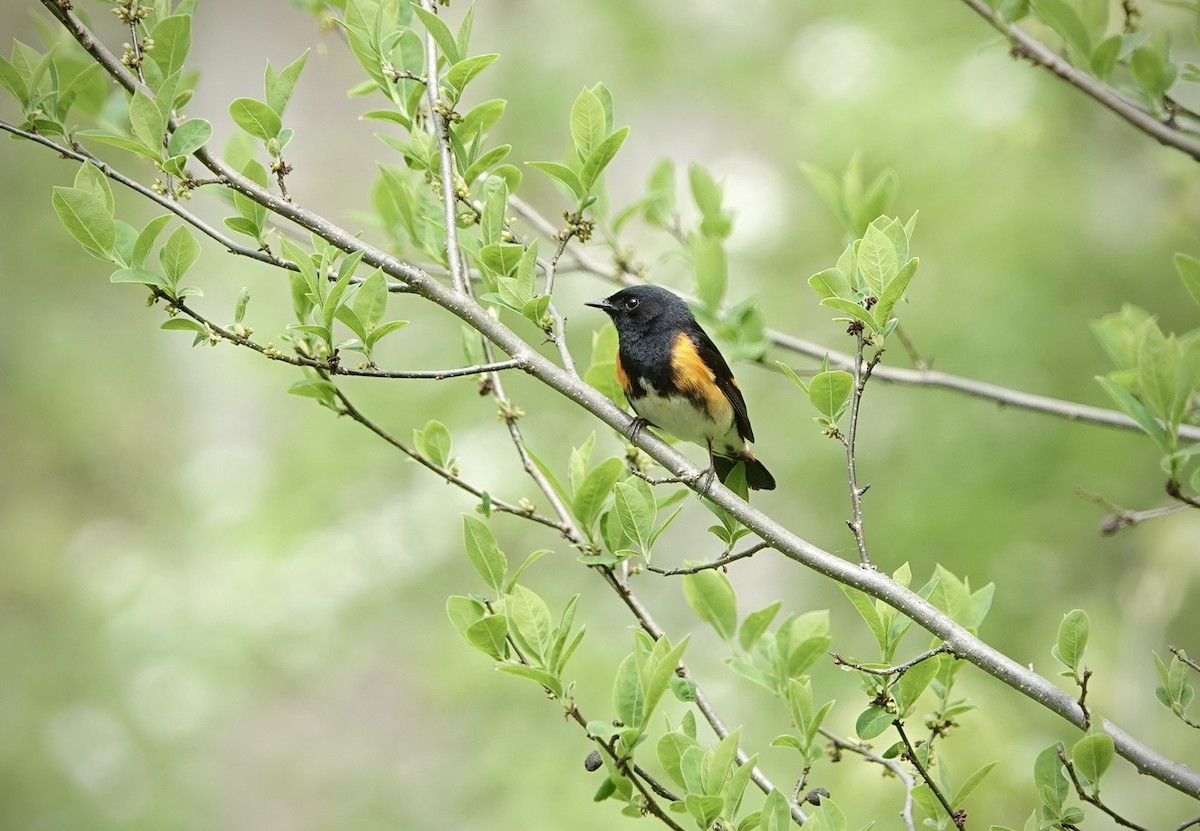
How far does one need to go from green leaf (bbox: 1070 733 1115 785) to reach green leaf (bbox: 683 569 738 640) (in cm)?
73

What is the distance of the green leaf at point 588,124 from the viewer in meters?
2.00

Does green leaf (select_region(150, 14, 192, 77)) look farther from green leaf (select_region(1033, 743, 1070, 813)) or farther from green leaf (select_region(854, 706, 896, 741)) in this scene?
green leaf (select_region(1033, 743, 1070, 813))

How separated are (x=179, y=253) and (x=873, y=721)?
1.48 meters

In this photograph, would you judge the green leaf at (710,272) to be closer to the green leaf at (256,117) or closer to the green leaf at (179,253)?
the green leaf at (256,117)

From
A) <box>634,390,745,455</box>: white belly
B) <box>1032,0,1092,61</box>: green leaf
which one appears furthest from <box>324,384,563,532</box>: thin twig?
<box>1032,0,1092,61</box>: green leaf

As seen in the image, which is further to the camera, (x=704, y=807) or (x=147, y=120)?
(x=147, y=120)

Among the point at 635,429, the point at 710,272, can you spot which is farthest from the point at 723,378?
the point at 635,429

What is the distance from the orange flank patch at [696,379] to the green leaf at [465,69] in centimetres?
138

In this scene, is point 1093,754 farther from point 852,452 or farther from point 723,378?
point 723,378

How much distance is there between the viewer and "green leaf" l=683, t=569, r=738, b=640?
7.05ft

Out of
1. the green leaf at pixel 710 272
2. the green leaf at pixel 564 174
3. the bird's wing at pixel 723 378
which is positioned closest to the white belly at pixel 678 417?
the bird's wing at pixel 723 378

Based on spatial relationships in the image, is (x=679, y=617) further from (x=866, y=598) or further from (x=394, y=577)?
(x=866, y=598)

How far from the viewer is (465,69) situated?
196 cm

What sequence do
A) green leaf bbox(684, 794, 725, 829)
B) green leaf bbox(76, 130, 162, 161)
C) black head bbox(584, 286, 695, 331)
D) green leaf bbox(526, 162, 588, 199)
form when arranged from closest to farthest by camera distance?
1. green leaf bbox(684, 794, 725, 829)
2. green leaf bbox(76, 130, 162, 161)
3. green leaf bbox(526, 162, 588, 199)
4. black head bbox(584, 286, 695, 331)
